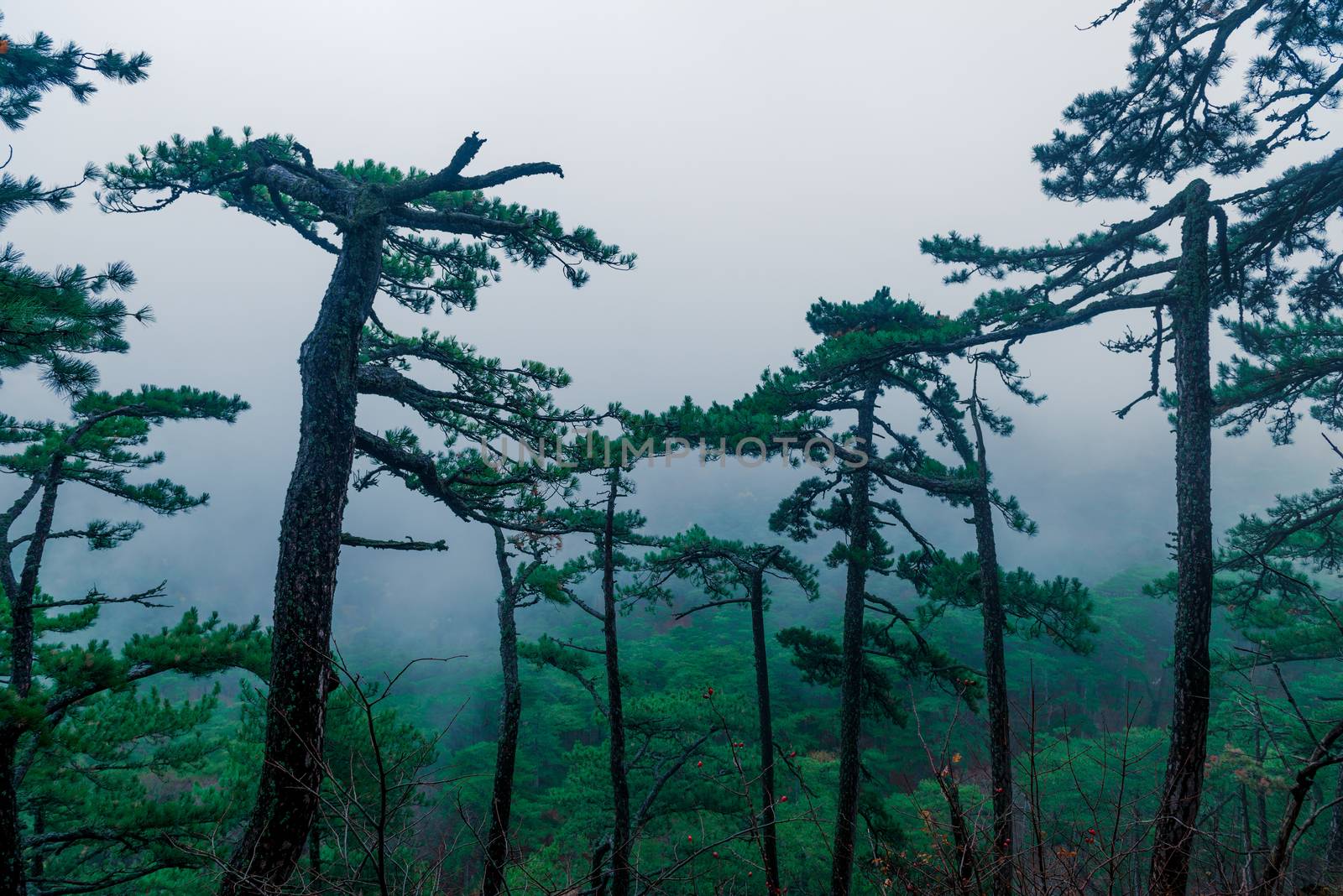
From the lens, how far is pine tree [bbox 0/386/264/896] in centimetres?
437

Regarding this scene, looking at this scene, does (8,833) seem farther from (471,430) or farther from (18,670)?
(471,430)

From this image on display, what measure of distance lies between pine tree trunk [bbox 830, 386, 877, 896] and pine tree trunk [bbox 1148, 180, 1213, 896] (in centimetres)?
343

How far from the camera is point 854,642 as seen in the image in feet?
28.7

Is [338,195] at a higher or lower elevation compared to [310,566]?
higher

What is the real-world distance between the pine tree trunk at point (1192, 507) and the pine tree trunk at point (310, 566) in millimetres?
7222

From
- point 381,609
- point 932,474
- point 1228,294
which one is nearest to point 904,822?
point 932,474

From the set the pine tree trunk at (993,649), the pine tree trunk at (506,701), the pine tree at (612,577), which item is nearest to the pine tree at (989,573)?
the pine tree trunk at (993,649)

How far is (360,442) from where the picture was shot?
5219 mm

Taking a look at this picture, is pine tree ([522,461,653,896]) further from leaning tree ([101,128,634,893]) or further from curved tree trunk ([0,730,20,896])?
curved tree trunk ([0,730,20,896])

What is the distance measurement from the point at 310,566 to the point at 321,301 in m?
2.23

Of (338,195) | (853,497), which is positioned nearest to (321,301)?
(338,195)

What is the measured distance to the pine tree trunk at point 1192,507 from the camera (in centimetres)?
547

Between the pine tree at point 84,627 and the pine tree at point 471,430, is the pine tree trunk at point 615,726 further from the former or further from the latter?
the pine tree at point 84,627

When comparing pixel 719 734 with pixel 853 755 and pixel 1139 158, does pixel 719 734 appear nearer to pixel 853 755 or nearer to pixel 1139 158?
pixel 853 755
